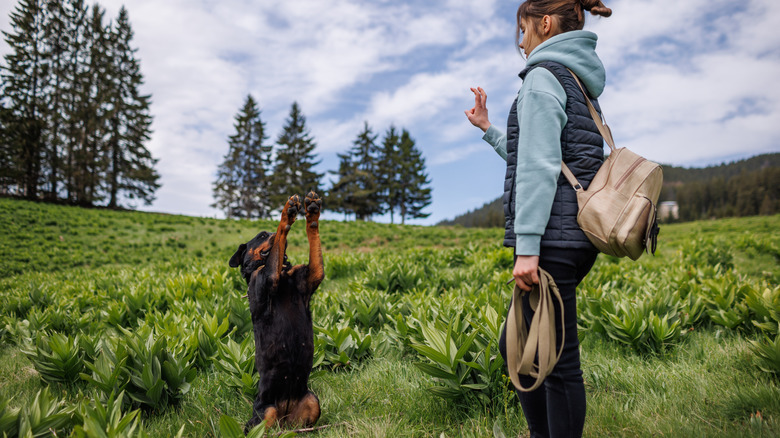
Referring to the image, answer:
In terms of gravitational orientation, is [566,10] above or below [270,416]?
above

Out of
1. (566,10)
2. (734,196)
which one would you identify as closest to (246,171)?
(566,10)

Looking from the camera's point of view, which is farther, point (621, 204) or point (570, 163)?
point (570, 163)

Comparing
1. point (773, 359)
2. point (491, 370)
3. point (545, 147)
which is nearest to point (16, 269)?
point (491, 370)

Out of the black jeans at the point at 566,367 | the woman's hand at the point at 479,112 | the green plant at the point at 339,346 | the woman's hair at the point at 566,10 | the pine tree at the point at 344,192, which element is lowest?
the green plant at the point at 339,346

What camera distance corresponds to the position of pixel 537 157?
164cm

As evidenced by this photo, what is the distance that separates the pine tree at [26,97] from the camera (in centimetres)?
2442

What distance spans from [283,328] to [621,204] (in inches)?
75.7

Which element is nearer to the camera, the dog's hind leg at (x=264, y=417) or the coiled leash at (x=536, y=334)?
the coiled leash at (x=536, y=334)

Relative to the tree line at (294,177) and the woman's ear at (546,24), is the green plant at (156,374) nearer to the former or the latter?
the woman's ear at (546,24)

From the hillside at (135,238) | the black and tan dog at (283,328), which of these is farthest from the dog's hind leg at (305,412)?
the hillside at (135,238)

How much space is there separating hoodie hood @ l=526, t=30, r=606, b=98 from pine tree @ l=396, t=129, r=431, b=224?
4279 centimetres

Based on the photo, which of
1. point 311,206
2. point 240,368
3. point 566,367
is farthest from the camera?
point 240,368

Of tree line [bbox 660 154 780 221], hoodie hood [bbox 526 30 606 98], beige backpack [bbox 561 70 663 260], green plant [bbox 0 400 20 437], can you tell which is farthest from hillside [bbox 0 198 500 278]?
tree line [bbox 660 154 780 221]

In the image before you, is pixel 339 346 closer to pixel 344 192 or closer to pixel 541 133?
pixel 541 133
